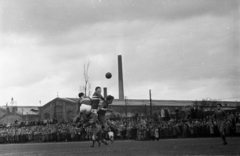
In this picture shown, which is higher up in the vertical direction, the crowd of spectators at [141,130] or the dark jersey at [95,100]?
the dark jersey at [95,100]

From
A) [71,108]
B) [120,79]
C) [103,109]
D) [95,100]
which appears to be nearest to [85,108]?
[95,100]

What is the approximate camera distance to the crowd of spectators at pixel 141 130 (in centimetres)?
2645

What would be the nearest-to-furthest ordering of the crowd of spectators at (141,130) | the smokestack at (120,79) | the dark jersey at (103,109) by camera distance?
the dark jersey at (103,109), the crowd of spectators at (141,130), the smokestack at (120,79)

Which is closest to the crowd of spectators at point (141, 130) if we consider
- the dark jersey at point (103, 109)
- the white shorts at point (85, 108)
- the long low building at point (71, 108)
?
the dark jersey at point (103, 109)

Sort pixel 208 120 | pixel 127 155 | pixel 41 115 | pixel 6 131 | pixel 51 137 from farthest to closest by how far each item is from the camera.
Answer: pixel 41 115, pixel 6 131, pixel 51 137, pixel 208 120, pixel 127 155

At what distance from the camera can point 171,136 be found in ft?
93.8

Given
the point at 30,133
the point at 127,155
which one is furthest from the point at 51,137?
the point at 127,155

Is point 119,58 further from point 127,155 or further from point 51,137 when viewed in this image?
point 127,155

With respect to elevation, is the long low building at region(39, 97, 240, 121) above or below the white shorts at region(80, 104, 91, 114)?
above

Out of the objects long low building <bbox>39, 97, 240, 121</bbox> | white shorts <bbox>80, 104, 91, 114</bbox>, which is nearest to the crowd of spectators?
white shorts <bbox>80, 104, 91, 114</bbox>

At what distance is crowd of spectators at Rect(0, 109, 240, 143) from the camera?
2645 centimetres

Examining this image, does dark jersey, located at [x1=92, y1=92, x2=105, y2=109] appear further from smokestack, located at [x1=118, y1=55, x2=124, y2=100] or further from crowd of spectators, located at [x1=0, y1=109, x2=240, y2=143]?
smokestack, located at [x1=118, y1=55, x2=124, y2=100]

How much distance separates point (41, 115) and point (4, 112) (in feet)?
61.4

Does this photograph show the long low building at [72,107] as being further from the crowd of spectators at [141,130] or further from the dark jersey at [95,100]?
the dark jersey at [95,100]
